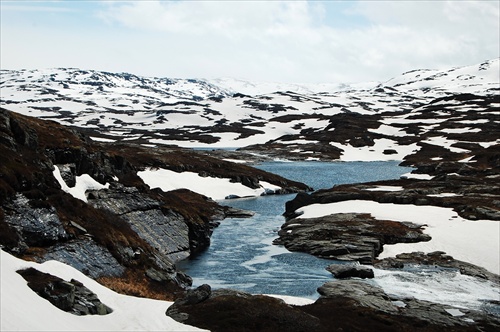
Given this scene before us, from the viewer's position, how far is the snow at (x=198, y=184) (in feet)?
321

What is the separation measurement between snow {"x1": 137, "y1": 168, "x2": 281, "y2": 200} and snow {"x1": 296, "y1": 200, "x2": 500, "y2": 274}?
27.3 metres

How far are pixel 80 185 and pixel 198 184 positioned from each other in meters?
49.4

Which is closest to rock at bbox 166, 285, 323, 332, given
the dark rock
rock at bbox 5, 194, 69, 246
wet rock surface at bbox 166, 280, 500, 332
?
wet rock surface at bbox 166, 280, 500, 332

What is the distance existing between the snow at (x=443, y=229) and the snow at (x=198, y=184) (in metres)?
27.3

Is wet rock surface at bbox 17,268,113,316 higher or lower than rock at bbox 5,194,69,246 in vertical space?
lower

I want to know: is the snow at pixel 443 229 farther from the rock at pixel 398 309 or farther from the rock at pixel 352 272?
the rock at pixel 398 309

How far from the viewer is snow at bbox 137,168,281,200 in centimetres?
9788

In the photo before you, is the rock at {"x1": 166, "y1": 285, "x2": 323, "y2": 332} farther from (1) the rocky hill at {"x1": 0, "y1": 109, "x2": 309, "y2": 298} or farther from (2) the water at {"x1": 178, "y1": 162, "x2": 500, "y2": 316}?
(2) the water at {"x1": 178, "y1": 162, "x2": 500, "y2": 316}

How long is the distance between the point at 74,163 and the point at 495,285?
45988 millimetres

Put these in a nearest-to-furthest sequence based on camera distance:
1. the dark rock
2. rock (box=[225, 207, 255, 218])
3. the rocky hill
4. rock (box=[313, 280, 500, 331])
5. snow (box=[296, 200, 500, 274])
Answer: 1. rock (box=[313, 280, 500, 331])
2. the dark rock
3. the rocky hill
4. snow (box=[296, 200, 500, 274])
5. rock (box=[225, 207, 255, 218])

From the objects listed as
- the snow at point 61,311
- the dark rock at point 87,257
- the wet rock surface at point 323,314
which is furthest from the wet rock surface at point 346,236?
the snow at point 61,311

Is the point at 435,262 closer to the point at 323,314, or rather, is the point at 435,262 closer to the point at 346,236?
the point at 346,236

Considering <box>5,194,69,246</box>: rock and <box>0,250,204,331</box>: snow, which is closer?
<box>0,250,204,331</box>: snow

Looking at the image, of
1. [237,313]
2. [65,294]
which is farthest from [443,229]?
[65,294]
